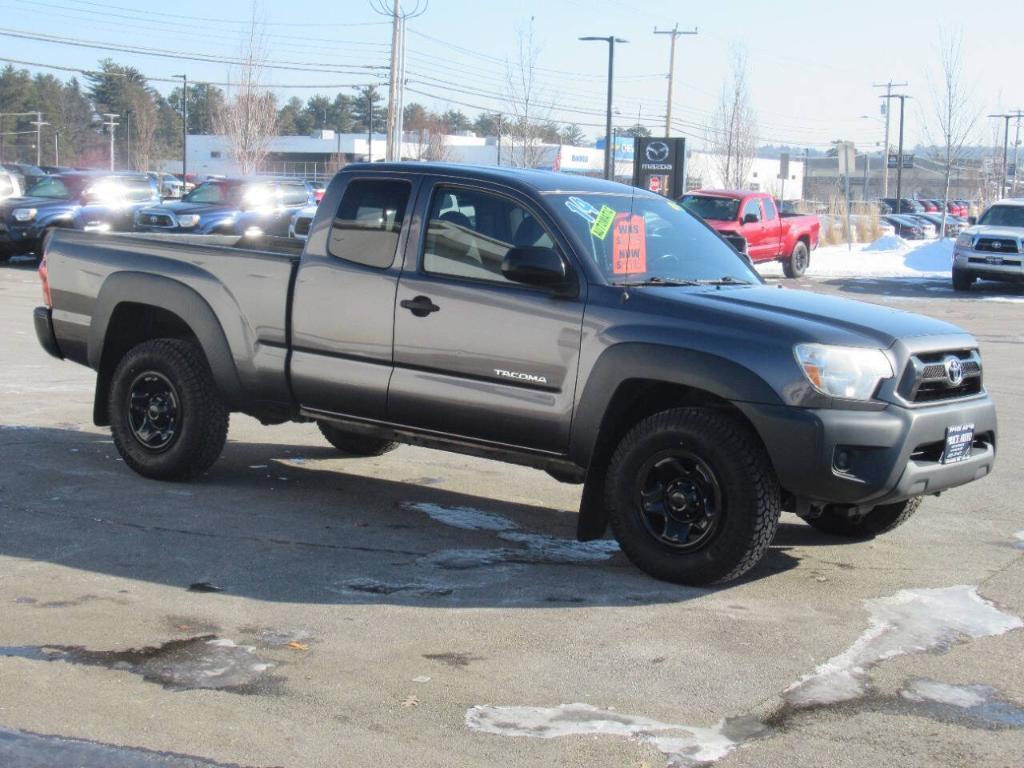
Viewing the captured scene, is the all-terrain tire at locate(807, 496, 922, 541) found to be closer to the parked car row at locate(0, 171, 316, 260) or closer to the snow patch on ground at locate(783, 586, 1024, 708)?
the snow patch on ground at locate(783, 586, 1024, 708)

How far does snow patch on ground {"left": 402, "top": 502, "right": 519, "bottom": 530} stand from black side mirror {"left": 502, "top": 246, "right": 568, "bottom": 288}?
150 centimetres

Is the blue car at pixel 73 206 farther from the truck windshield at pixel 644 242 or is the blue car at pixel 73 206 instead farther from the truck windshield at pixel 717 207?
the truck windshield at pixel 644 242

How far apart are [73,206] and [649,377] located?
2217cm

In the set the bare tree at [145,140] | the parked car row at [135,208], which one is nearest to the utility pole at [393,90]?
the parked car row at [135,208]

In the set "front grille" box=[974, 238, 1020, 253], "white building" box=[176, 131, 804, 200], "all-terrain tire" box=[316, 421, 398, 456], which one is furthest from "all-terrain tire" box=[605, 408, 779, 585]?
"white building" box=[176, 131, 804, 200]

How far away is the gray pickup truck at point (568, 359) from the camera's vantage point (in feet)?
18.7

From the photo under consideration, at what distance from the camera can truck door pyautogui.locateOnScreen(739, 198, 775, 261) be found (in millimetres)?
28172

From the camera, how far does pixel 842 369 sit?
567 centimetres

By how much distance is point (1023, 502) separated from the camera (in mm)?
8062

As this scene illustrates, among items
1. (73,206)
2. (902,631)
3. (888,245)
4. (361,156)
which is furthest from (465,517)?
(361,156)

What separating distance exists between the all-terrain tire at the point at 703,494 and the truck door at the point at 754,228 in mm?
22487

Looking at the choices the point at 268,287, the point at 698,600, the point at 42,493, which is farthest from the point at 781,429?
the point at 42,493

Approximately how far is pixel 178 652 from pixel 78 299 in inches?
146

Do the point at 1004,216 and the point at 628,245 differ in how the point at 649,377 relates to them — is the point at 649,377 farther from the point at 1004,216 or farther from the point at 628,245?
the point at 1004,216
